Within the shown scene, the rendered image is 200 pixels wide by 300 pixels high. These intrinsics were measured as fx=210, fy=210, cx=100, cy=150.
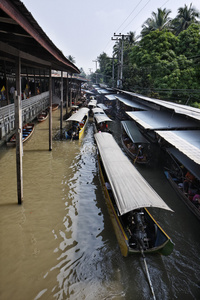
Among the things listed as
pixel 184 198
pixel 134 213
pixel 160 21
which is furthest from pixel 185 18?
pixel 134 213

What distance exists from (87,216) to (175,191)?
4.50 metres

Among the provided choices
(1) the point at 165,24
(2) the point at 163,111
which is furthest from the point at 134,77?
(2) the point at 163,111

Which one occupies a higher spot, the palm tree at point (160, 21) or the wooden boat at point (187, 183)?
the palm tree at point (160, 21)

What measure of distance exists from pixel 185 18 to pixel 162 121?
24043mm

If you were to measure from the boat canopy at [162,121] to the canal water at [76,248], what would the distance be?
12.4 ft

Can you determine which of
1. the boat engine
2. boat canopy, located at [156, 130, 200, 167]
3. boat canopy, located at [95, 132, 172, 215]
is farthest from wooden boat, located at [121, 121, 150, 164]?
the boat engine

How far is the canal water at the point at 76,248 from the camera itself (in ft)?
16.7

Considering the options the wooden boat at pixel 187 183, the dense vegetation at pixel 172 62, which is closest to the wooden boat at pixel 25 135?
the wooden boat at pixel 187 183

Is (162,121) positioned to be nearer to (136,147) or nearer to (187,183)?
(136,147)

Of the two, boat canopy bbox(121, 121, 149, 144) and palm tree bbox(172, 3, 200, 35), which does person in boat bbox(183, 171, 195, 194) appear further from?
palm tree bbox(172, 3, 200, 35)

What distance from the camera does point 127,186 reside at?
6773 mm

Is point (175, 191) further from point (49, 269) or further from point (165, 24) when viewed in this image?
point (165, 24)

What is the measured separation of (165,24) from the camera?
30.5 meters

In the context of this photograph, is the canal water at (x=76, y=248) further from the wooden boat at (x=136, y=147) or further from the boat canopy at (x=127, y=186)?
the wooden boat at (x=136, y=147)
